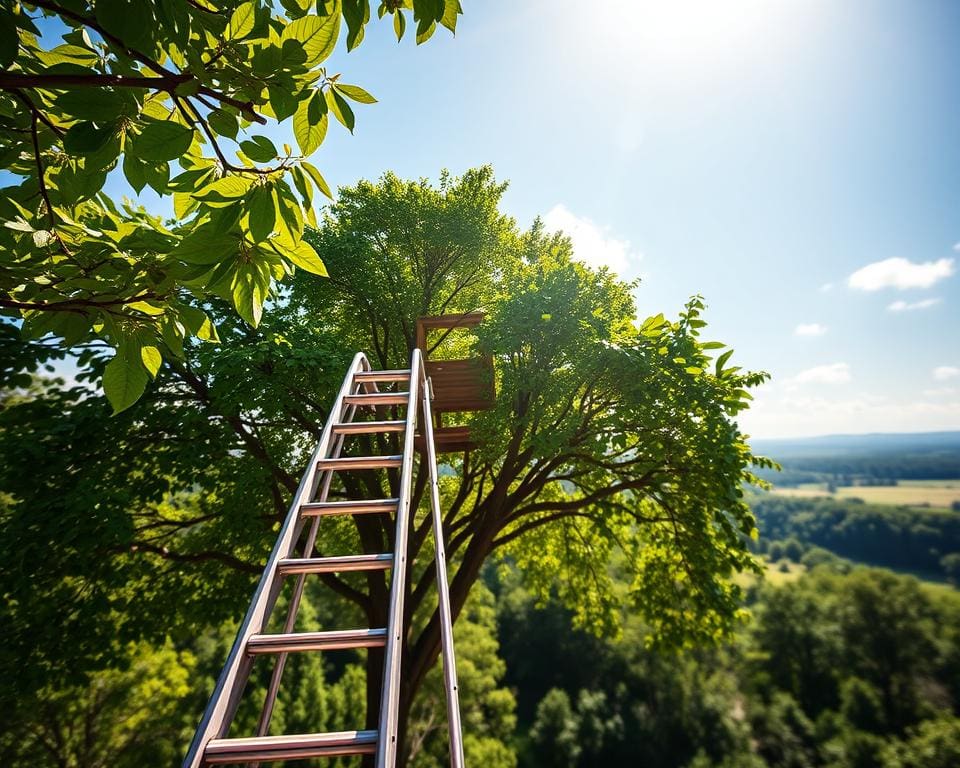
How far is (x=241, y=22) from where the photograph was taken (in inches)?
59.4

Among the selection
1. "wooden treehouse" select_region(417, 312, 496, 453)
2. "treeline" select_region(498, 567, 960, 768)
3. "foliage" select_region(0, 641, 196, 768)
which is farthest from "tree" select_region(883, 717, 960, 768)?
"foliage" select_region(0, 641, 196, 768)

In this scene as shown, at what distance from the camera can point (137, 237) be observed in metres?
1.81

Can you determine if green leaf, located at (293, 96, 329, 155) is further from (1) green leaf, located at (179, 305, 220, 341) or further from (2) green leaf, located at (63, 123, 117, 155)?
(1) green leaf, located at (179, 305, 220, 341)

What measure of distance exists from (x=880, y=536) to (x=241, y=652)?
543ft

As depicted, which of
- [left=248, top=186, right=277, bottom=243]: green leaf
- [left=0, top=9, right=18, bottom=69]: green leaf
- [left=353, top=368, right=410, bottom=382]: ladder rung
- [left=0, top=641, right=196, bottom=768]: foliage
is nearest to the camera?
[left=0, top=9, right=18, bottom=69]: green leaf

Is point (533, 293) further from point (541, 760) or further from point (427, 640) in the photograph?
point (541, 760)

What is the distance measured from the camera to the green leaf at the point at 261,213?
4.68ft

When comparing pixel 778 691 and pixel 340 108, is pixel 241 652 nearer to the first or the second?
pixel 340 108

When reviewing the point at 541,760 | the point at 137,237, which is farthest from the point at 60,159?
the point at 541,760

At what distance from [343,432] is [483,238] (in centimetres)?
753

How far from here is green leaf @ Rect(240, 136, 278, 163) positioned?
1449mm

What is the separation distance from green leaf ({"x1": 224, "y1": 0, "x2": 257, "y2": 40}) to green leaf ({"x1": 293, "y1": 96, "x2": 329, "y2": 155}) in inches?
10.6

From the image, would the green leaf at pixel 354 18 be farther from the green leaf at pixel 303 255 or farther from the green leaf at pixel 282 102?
the green leaf at pixel 303 255

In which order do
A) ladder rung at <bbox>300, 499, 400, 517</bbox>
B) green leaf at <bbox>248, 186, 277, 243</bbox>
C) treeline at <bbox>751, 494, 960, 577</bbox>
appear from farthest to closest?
treeline at <bbox>751, 494, 960, 577</bbox>, ladder rung at <bbox>300, 499, 400, 517</bbox>, green leaf at <bbox>248, 186, 277, 243</bbox>
